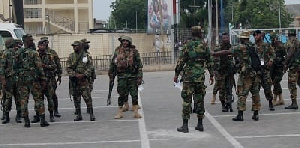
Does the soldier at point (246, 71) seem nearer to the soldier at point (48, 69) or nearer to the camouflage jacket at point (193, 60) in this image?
the camouflage jacket at point (193, 60)

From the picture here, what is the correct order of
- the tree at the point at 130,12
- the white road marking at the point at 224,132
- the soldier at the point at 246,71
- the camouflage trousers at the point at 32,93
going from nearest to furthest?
the white road marking at the point at 224,132 → the soldier at the point at 246,71 → the camouflage trousers at the point at 32,93 → the tree at the point at 130,12

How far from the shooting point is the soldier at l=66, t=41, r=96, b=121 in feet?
36.3

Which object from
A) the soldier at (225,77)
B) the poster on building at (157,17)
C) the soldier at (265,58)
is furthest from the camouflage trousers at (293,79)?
the poster on building at (157,17)

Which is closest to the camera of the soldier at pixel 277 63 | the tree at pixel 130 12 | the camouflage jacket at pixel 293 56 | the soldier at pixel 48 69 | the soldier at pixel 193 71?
the soldier at pixel 193 71

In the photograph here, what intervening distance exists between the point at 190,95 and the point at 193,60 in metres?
0.64

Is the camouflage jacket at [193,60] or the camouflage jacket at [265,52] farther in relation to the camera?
the camouflage jacket at [265,52]

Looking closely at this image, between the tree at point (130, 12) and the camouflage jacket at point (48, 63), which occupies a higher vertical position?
the tree at point (130, 12)

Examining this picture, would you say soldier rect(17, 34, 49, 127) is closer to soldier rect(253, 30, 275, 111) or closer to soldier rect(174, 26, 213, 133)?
soldier rect(174, 26, 213, 133)

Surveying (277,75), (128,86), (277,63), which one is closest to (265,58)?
(277,63)

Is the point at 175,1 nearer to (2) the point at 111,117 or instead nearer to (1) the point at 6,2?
(2) the point at 111,117

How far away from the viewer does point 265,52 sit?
444 inches

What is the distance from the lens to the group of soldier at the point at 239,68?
30.9 ft

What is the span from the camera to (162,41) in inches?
1511

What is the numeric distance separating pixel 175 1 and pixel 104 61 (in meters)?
5.84
